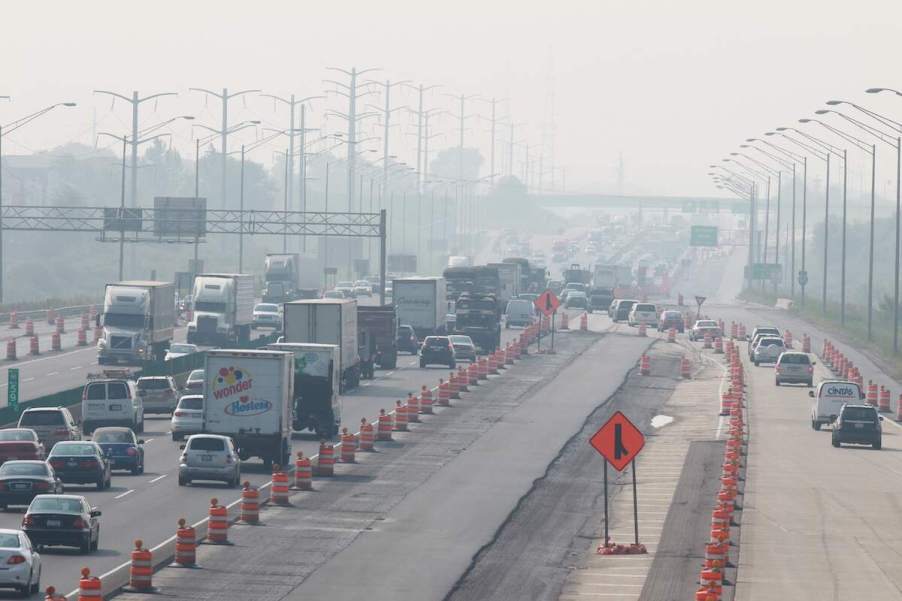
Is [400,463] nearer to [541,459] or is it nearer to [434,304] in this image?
[541,459]

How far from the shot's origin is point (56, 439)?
50.8 m

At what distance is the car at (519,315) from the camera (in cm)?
11894

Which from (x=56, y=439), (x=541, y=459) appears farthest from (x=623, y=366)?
(x=56, y=439)

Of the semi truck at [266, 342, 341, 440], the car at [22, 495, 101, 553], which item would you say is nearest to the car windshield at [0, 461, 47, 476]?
the car at [22, 495, 101, 553]

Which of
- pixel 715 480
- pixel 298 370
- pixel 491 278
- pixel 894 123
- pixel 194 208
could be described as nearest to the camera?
pixel 715 480

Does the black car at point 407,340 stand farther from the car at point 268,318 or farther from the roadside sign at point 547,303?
the car at point 268,318

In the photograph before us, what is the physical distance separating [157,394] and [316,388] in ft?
32.2

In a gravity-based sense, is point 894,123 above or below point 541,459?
above

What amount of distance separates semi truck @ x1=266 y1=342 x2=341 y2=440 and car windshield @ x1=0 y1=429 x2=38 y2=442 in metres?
12.4

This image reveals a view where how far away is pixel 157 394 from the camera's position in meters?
65.0

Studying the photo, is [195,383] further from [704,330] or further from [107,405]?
[704,330]

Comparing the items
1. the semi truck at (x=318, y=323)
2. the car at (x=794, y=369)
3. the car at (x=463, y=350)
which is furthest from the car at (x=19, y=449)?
the car at (x=463, y=350)

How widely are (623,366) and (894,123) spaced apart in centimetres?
2146

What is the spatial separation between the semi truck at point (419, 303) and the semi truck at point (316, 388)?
37.4 metres
